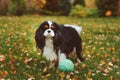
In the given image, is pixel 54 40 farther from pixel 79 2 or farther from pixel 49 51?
pixel 79 2

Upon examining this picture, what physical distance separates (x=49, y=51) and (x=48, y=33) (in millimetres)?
505

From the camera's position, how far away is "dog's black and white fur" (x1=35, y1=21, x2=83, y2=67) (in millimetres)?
7660

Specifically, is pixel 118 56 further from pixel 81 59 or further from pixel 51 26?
pixel 51 26

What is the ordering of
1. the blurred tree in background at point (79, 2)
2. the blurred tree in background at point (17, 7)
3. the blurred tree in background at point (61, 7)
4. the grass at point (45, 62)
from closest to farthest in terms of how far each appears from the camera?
the grass at point (45, 62) → the blurred tree in background at point (61, 7) → the blurred tree in background at point (17, 7) → the blurred tree in background at point (79, 2)

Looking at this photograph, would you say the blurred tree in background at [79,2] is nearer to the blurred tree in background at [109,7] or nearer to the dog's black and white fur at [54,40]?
the blurred tree in background at [109,7]

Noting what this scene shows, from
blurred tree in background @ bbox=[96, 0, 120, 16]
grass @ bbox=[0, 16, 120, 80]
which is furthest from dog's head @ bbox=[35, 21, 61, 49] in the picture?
blurred tree in background @ bbox=[96, 0, 120, 16]

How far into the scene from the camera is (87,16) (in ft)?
84.0

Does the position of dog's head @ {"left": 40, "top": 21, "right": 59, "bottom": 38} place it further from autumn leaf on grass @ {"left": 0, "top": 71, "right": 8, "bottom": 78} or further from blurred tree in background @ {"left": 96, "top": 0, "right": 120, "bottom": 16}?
blurred tree in background @ {"left": 96, "top": 0, "right": 120, "bottom": 16}

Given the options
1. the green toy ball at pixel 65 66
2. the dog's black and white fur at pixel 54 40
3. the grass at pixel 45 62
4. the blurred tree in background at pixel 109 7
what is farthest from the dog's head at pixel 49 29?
the blurred tree in background at pixel 109 7

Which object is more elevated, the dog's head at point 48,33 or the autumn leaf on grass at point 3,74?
the dog's head at point 48,33

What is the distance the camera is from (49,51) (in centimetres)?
796

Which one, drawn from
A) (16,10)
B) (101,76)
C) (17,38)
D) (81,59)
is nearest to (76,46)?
(81,59)

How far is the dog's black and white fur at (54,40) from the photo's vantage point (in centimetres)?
766

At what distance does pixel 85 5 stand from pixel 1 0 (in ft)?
18.9
